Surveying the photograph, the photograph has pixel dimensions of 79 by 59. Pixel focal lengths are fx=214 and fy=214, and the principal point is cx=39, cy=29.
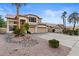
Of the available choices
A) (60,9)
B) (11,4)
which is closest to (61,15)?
(60,9)

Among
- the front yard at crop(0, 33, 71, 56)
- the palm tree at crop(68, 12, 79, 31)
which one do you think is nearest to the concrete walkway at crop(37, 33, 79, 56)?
the front yard at crop(0, 33, 71, 56)

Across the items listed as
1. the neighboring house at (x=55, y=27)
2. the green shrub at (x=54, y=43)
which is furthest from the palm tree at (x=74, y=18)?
the green shrub at (x=54, y=43)

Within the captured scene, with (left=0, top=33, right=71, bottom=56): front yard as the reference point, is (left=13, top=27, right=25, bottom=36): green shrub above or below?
above

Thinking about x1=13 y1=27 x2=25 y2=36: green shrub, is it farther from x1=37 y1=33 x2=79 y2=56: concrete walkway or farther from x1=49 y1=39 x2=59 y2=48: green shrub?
x1=49 y1=39 x2=59 y2=48: green shrub

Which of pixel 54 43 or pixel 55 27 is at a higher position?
pixel 55 27

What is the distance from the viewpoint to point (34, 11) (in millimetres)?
3645

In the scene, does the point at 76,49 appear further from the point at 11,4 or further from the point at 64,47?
the point at 11,4

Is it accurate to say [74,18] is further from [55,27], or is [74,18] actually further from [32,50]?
[32,50]

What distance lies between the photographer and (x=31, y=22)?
12.0 ft

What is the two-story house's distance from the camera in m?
3.61

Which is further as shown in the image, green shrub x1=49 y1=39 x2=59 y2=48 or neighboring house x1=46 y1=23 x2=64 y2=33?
neighboring house x1=46 y1=23 x2=64 y2=33

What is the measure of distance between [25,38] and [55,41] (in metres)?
0.51

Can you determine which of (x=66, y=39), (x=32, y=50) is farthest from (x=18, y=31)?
(x=66, y=39)

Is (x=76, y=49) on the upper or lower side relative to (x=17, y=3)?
lower
